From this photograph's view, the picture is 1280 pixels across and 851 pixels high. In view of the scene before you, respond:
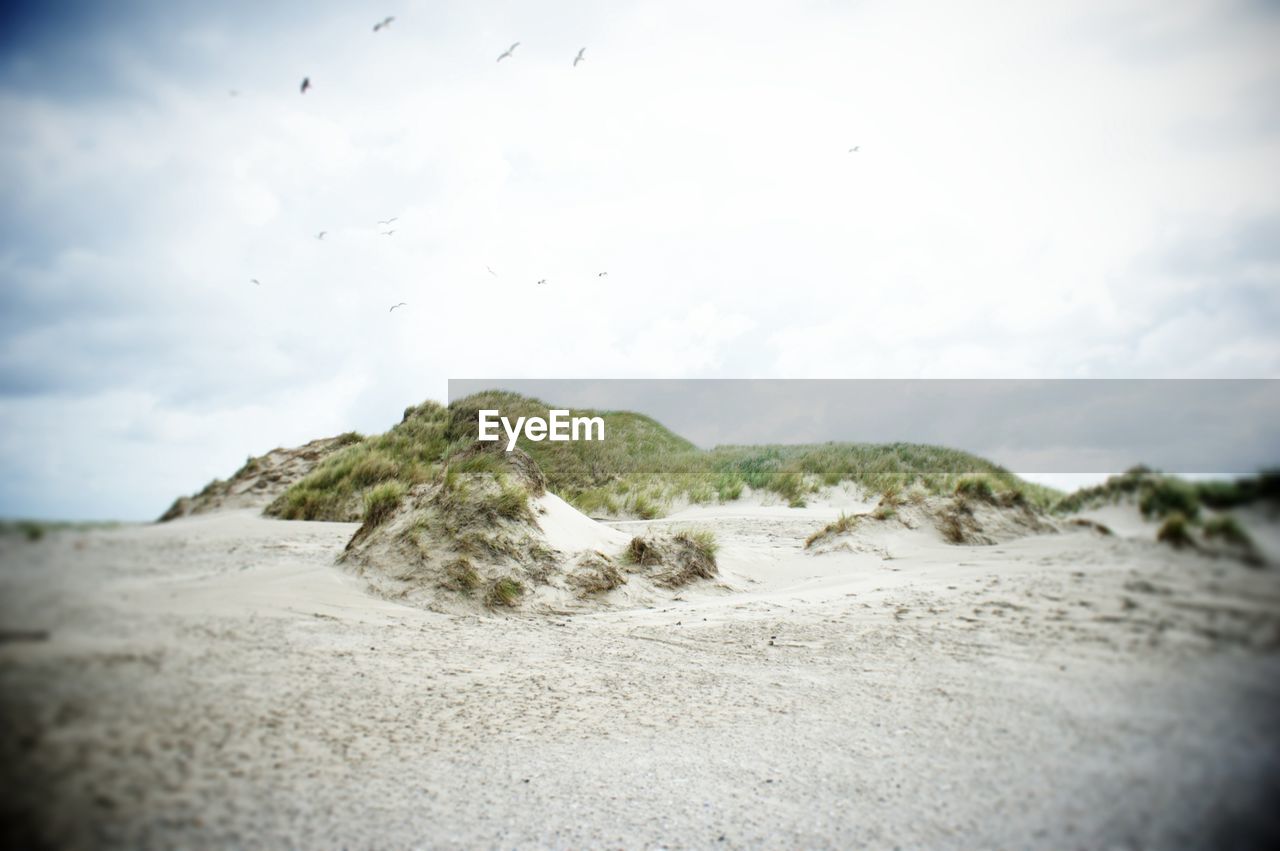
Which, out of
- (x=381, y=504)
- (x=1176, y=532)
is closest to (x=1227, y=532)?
(x=1176, y=532)

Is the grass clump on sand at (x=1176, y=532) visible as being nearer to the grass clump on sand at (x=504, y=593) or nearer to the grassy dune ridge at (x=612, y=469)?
the grassy dune ridge at (x=612, y=469)

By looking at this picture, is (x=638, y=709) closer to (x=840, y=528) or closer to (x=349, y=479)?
(x=840, y=528)

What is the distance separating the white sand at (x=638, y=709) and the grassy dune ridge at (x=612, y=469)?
8.36 feet

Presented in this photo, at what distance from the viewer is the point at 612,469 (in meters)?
17.6

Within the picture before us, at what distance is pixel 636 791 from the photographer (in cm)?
292

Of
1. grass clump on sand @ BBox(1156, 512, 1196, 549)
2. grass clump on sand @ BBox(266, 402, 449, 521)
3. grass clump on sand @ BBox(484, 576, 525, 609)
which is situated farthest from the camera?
grass clump on sand @ BBox(266, 402, 449, 521)

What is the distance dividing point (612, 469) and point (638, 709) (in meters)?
13.9

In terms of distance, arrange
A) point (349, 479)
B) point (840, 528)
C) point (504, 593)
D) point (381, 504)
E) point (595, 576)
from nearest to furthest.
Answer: point (504, 593)
point (595, 576)
point (381, 504)
point (840, 528)
point (349, 479)

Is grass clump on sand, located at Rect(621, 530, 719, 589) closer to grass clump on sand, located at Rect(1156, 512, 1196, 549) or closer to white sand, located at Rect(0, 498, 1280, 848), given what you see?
white sand, located at Rect(0, 498, 1280, 848)

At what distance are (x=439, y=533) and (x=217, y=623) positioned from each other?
13.6 feet

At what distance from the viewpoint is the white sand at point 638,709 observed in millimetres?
1247

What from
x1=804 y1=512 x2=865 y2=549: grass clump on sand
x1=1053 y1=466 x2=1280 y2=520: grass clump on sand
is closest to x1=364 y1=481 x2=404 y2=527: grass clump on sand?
x1=804 y1=512 x2=865 y2=549: grass clump on sand

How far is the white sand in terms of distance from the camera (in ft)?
4.09

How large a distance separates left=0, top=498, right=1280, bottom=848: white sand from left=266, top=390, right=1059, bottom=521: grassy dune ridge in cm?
255
